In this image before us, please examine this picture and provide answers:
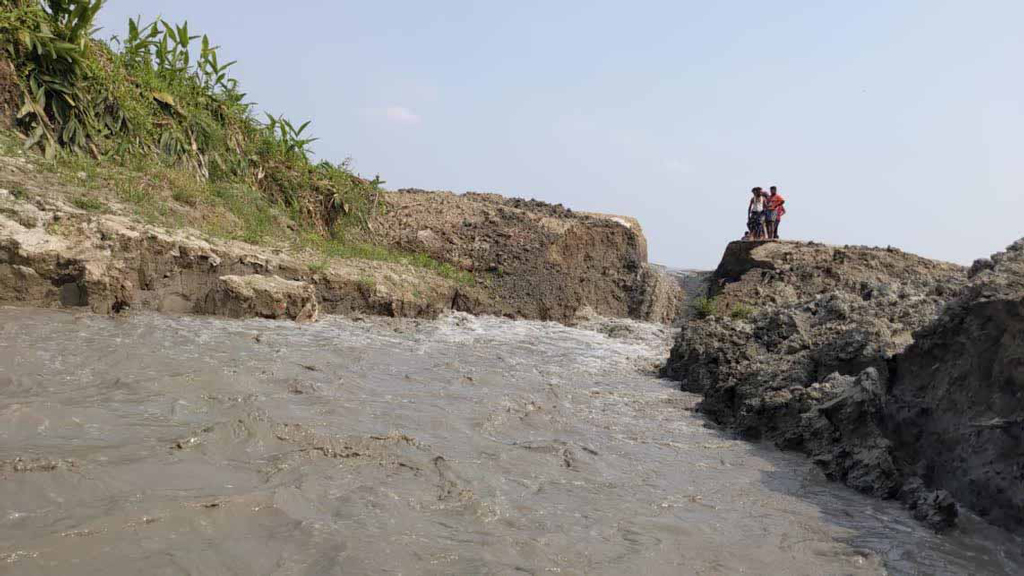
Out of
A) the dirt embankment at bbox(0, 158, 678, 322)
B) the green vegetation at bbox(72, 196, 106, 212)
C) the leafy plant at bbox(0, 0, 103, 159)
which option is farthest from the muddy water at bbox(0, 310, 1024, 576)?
the leafy plant at bbox(0, 0, 103, 159)

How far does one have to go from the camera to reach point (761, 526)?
10.3 ft

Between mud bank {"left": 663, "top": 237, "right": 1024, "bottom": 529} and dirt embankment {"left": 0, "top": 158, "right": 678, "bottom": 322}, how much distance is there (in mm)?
4021

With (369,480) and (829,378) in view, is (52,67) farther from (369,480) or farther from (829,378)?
(829,378)

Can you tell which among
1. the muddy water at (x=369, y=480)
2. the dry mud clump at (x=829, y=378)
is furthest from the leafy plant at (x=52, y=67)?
the dry mud clump at (x=829, y=378)

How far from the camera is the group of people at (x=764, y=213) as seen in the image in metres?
14.2

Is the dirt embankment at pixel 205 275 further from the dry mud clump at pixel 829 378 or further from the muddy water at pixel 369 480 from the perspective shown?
the dry mud clump at pixel 829 378

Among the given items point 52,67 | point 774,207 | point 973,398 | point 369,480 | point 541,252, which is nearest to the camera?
point 369,480

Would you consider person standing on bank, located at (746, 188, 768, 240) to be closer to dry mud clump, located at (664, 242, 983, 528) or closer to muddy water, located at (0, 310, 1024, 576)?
dry mud clump, located at (664, 242, 983, 528)

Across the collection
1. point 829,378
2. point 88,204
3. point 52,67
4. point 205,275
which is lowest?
point 205,275

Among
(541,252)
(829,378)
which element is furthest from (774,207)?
(829,378)

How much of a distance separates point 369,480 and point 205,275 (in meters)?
4.99

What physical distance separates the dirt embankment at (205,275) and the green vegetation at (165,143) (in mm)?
322

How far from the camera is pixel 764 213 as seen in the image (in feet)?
46.8

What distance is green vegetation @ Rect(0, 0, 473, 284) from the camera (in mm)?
7797
